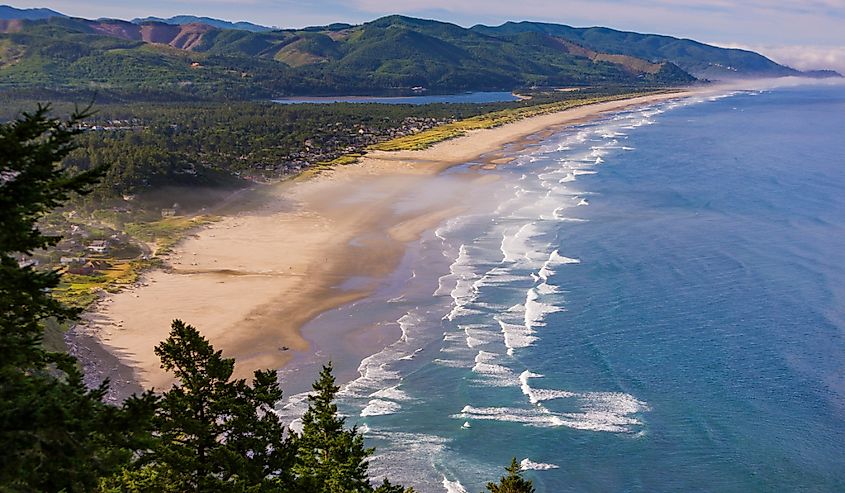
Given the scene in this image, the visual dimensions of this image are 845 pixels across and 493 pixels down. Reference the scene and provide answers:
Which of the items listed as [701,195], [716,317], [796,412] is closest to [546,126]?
[701,195]

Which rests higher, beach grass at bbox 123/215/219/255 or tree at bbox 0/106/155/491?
tree at bbox 0/106/155/491

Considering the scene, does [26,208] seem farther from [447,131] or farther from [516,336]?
[447,131]

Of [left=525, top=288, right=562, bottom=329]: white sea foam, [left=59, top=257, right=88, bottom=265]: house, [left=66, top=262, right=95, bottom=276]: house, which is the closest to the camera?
[left=525, top=288, right=562, bottom=329]: white sea foam

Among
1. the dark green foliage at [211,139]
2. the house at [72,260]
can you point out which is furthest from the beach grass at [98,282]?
the dark green foliage at [211,139]

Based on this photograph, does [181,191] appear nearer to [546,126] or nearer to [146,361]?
[146,361]

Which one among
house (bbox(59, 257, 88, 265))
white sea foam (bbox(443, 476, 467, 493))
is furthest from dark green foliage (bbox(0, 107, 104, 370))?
house (bbox(59, 257, 88, 265))

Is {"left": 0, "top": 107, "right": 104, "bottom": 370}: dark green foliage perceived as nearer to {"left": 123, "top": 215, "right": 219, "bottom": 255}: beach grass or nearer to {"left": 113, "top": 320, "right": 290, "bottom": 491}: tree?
{"left": 113, "top": 320, "right": 290, "bottom": 491}: tree

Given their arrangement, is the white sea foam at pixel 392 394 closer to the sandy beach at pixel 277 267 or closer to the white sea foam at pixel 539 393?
the white sea foam at pixel 539 393

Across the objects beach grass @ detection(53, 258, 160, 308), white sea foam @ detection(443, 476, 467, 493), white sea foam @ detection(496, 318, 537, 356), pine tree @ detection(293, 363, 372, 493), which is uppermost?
pine tree @ detection(293, 363, 372, 493)
